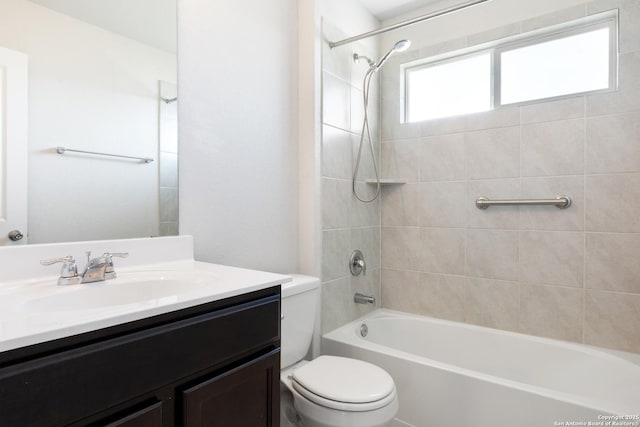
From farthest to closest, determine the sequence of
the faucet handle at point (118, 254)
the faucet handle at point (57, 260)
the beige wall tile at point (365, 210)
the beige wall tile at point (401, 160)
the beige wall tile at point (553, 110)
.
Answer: the beige wall tile at point (401, 160)
the beige wall tile at point (365, 210)
the beige wall tile at point (553, 110)
the faucet handle at point (118, 254)
the faucet handle at point (57, 260)

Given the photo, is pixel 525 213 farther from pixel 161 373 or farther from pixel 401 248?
pixel 161 373

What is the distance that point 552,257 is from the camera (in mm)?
1941

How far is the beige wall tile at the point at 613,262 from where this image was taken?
175 cm

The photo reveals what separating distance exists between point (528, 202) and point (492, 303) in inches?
24.8

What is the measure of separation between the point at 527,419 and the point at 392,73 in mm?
A: 2094

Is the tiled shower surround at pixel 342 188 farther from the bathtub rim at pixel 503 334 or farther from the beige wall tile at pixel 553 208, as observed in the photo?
the beige wall tile at pixel 553 208

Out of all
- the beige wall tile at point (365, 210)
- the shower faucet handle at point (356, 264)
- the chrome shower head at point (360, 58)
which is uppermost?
the chrome shower head at point (360, 58)

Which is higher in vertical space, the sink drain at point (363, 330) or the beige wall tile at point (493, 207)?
the beige wall tile at point (493, 207)

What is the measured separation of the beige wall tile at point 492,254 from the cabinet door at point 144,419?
192 centimetres

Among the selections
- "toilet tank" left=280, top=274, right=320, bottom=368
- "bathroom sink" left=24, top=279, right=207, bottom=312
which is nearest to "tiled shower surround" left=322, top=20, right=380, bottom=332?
"toilet tank" left=280, top=274, right=320, bottom=368

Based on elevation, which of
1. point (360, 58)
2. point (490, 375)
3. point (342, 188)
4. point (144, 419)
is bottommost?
point (490, 375)

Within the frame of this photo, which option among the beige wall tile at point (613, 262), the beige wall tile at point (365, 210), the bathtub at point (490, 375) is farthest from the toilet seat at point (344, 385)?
the beige wall tile at point (613, 262)

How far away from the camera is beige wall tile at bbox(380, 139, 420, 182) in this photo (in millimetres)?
2359

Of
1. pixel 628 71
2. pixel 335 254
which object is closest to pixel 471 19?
pixel 628 71
